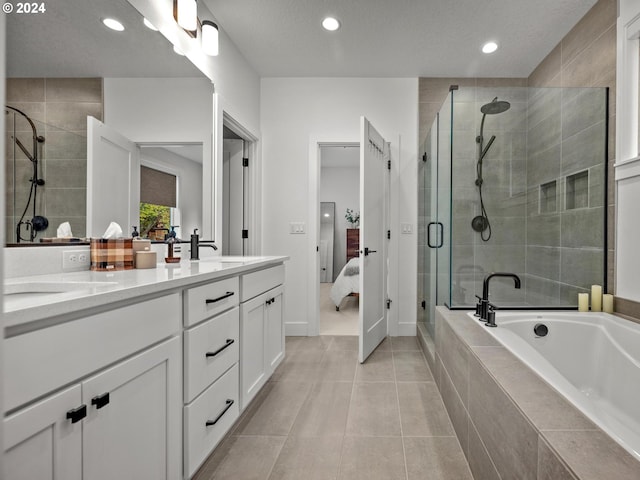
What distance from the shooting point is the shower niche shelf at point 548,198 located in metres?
2.40

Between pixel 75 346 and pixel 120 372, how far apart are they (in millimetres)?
176

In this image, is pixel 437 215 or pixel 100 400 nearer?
pixel 100 400

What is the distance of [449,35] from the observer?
8.83 ft

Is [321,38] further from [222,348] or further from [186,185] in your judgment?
[222,348]

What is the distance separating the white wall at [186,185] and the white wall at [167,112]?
0.05 meters

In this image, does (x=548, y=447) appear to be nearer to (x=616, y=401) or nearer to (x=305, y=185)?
(x=616, y=401)

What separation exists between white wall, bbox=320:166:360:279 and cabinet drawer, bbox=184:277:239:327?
19.4 feet

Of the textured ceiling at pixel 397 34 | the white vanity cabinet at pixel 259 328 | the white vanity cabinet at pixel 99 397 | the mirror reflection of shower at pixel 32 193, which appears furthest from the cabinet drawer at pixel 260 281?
the textured ceiling at pixel 397 34

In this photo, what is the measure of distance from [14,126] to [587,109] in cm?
298

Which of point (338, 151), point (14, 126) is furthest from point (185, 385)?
point (338, 151)

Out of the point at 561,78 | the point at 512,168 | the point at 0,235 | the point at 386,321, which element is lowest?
the point at 386,321

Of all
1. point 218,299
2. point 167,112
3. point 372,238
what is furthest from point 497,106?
point 218,299

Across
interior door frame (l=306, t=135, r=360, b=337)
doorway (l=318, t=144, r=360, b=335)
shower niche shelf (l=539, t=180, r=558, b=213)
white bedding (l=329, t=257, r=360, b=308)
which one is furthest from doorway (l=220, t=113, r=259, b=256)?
doorway (l=318, t=144, r=360, b=335)

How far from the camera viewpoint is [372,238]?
289 centimetres
